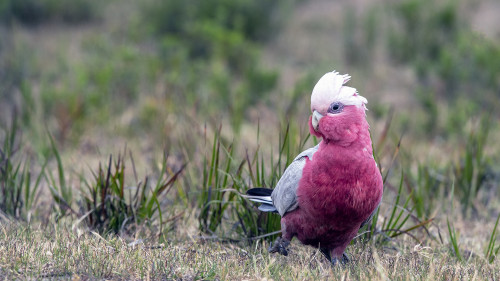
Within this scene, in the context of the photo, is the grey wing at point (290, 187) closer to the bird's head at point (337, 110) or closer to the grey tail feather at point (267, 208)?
the grey tail feather at point (267, 208)

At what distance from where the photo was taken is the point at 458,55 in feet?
27.3

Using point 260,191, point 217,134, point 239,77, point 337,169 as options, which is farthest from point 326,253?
point 239,77

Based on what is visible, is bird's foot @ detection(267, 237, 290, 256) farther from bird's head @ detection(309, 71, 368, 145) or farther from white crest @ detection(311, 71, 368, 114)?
white crest @ detection(311, 71, 368, 114)

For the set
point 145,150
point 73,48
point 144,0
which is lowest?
point 145,150

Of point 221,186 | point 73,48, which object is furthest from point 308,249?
point 73,48

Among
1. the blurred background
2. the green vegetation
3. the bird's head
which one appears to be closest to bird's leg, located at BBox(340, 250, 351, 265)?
the green vegetation

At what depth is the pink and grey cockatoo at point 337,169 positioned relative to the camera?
2891 mm

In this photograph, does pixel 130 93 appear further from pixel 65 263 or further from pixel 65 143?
pixel 65 263

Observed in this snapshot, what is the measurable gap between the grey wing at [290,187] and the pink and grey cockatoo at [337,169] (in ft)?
0.04

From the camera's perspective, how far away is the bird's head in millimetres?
2889

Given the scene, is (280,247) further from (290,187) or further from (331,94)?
(331,94)

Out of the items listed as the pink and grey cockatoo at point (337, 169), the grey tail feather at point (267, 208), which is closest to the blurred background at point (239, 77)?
the grey tail feather at point (267, 208)

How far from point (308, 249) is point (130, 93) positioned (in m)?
5.00

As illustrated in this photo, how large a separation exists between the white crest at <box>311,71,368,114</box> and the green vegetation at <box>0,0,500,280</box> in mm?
882
